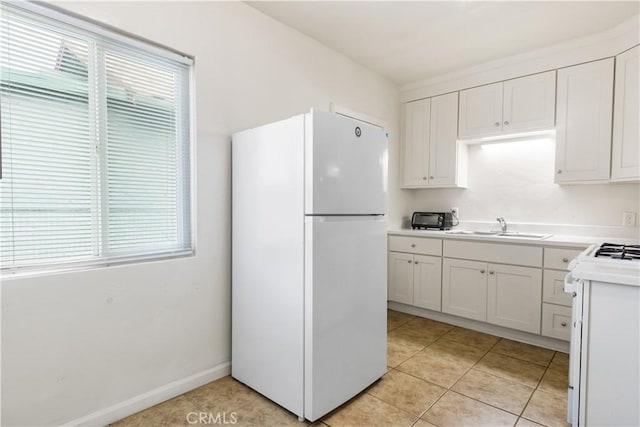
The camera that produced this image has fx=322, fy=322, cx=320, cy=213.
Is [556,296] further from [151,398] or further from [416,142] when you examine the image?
[151,398]

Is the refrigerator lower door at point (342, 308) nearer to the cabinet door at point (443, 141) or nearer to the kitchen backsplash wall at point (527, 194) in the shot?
the cabinet door at point (443, 141)

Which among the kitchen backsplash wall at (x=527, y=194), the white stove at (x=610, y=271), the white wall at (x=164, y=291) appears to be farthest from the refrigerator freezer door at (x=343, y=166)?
the kitchen backsplash wall at (x=527, y=194)

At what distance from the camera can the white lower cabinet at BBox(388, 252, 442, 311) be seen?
3086 mm

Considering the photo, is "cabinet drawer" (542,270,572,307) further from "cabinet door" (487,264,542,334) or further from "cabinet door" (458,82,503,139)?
"cabinet door" (458,82,503,139)

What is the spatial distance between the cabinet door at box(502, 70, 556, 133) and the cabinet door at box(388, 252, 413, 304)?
5.08ft

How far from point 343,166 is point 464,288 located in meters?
1.89

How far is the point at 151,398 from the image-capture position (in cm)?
177

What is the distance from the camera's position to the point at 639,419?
1.05 meters

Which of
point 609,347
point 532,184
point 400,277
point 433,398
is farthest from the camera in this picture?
point 400,277

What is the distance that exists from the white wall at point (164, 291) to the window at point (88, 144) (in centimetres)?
10

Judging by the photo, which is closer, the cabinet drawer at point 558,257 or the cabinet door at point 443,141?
the cabinet drawer at point 558,257

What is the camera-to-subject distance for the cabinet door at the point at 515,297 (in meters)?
2.53

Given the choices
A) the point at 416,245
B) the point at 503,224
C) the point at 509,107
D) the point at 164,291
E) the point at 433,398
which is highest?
the point at 509,107

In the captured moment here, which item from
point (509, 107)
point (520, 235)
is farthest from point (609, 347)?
point (509, 107)
